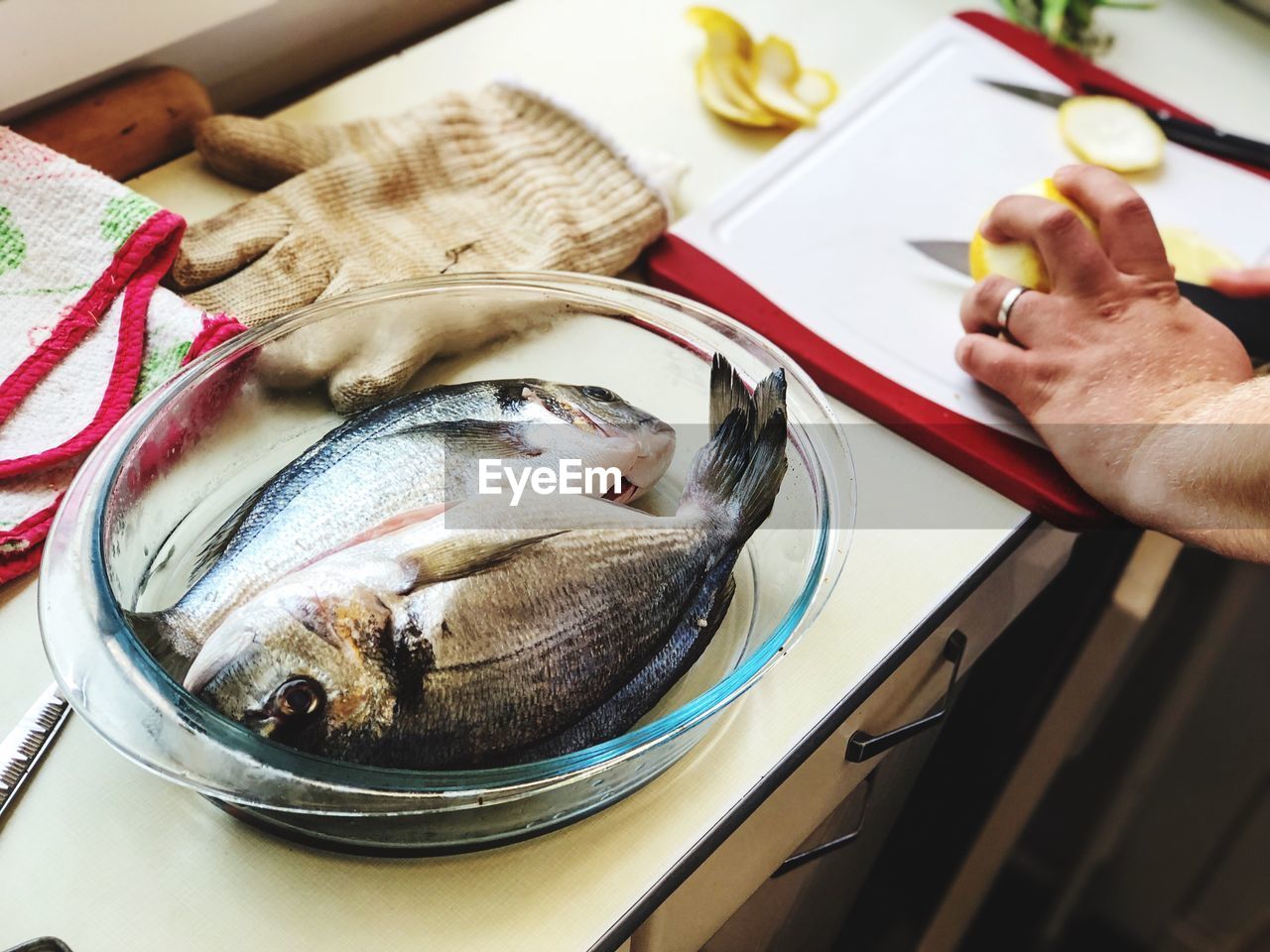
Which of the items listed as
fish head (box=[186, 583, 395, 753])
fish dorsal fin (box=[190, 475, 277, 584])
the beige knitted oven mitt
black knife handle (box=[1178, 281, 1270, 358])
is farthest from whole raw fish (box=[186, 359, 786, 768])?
black knife handle (box=[1178, 281, 1270, 358])

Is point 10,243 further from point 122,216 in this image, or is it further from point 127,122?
point 127,122

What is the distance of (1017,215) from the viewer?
81 centimetres

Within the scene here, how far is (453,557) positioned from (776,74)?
2.47 ft

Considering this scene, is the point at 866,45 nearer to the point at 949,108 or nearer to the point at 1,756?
the point at 949,108

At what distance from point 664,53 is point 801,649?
725 millimetres

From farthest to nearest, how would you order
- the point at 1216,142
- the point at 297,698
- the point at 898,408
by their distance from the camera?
the point at 1216,142, the point at 898,408, the point at 297,698

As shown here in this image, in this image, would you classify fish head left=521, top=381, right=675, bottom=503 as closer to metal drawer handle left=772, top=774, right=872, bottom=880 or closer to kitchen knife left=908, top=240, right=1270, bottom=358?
metal drawer handle left=772, top=774, right=872, bottom=880

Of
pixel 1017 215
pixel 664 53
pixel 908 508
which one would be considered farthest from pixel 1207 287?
pixel 664 53

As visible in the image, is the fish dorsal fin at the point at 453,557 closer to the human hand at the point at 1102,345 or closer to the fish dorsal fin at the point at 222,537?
the fish dorsal fin at the point at 222,537

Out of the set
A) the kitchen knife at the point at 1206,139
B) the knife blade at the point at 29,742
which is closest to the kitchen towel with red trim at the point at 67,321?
the knife blade at the point at 29,742

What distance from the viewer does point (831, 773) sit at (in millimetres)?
701

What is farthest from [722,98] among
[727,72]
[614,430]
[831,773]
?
[831,773]

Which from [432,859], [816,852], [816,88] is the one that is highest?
[816,88]

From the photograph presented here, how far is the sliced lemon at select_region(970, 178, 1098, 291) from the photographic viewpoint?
83 cm
